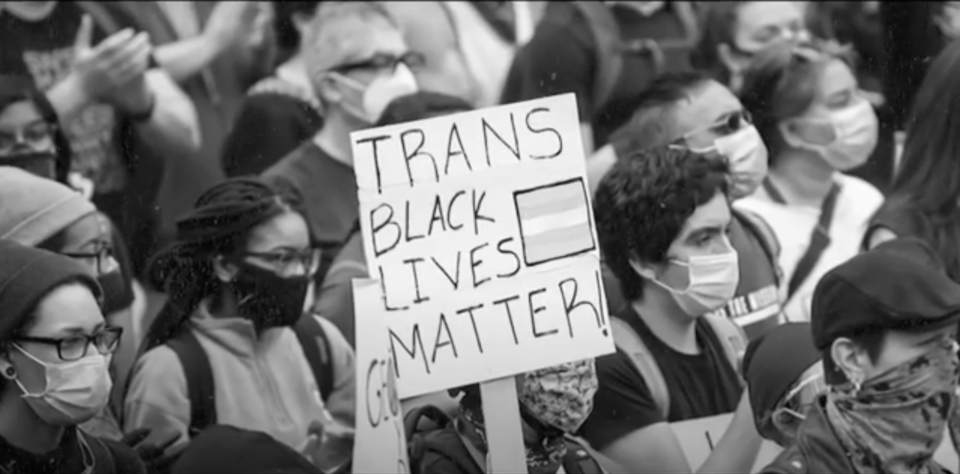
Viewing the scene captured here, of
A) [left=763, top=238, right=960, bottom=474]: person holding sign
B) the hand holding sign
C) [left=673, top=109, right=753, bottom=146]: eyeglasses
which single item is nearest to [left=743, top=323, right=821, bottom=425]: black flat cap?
[left=763, top=238, right=960, bottom=474]: person holding sign

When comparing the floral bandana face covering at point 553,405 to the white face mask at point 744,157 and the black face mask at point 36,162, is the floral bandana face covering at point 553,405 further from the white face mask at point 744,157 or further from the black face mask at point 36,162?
the black face mask at point 36,162

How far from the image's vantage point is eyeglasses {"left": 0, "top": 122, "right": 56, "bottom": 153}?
436cm

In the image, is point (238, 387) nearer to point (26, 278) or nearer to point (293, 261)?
point (293, 261)

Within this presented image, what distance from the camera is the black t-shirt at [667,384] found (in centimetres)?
429

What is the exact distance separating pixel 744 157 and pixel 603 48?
0.55m

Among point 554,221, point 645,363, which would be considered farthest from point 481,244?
point 645,363

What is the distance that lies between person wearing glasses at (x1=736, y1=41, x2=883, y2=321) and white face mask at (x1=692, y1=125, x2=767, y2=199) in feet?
0.11

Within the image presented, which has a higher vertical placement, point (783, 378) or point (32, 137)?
point (32, 137)

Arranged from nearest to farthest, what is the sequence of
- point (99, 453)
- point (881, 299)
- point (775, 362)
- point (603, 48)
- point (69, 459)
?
point (881, 299), point (69, 459), point (99, 453), point (775, 362), point (603, 48)

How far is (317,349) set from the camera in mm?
4473

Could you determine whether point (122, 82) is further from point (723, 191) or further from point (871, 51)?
point (871, 51)

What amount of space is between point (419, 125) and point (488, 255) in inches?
14.6

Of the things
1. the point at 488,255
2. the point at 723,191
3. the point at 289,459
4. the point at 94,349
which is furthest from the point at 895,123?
the point at 94,349

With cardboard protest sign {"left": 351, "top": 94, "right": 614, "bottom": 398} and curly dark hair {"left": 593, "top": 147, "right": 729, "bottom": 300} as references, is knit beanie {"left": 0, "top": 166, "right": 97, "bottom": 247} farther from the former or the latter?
curly dark hair {"left": 593, "top": 147, "right": 729, "bottom": 300}
